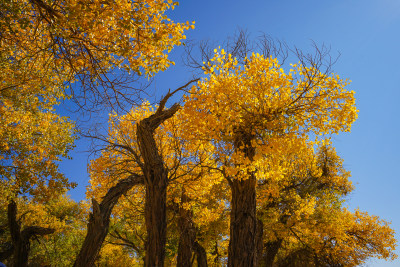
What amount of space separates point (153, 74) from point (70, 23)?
2.33 meters

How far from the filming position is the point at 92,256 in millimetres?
8625

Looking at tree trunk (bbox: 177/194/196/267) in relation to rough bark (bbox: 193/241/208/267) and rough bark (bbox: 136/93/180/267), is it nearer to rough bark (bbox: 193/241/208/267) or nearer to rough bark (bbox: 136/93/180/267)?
rough bark (bbox: 193/241/208/267)

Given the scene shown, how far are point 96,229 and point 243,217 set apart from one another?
15.5 ft

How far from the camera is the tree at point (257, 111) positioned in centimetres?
902

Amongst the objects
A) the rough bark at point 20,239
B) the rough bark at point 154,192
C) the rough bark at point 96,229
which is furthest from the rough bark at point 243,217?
the rough bark at point 20,239

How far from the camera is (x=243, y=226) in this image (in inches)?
369

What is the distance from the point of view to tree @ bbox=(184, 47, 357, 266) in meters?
9.02

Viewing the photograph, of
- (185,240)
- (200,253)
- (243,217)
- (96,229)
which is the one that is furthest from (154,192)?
(200,253)

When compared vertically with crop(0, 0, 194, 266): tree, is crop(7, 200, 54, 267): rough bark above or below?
below

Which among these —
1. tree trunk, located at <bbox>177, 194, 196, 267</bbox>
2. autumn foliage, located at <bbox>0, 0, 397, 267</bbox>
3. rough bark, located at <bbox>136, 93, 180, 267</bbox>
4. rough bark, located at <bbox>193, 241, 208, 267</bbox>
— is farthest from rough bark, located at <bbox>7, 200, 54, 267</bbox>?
rough bark, located at <bbox>193, 241, 208, 267</bbox>

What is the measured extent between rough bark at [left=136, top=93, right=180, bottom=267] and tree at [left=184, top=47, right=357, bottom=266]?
6.47 feet

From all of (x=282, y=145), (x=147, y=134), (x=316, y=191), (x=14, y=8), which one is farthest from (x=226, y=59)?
(x=316, y=191)

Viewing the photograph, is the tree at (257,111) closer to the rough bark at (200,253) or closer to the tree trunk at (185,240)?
the tree trunk at (185,240)

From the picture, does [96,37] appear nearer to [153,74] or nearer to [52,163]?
[153,74]
